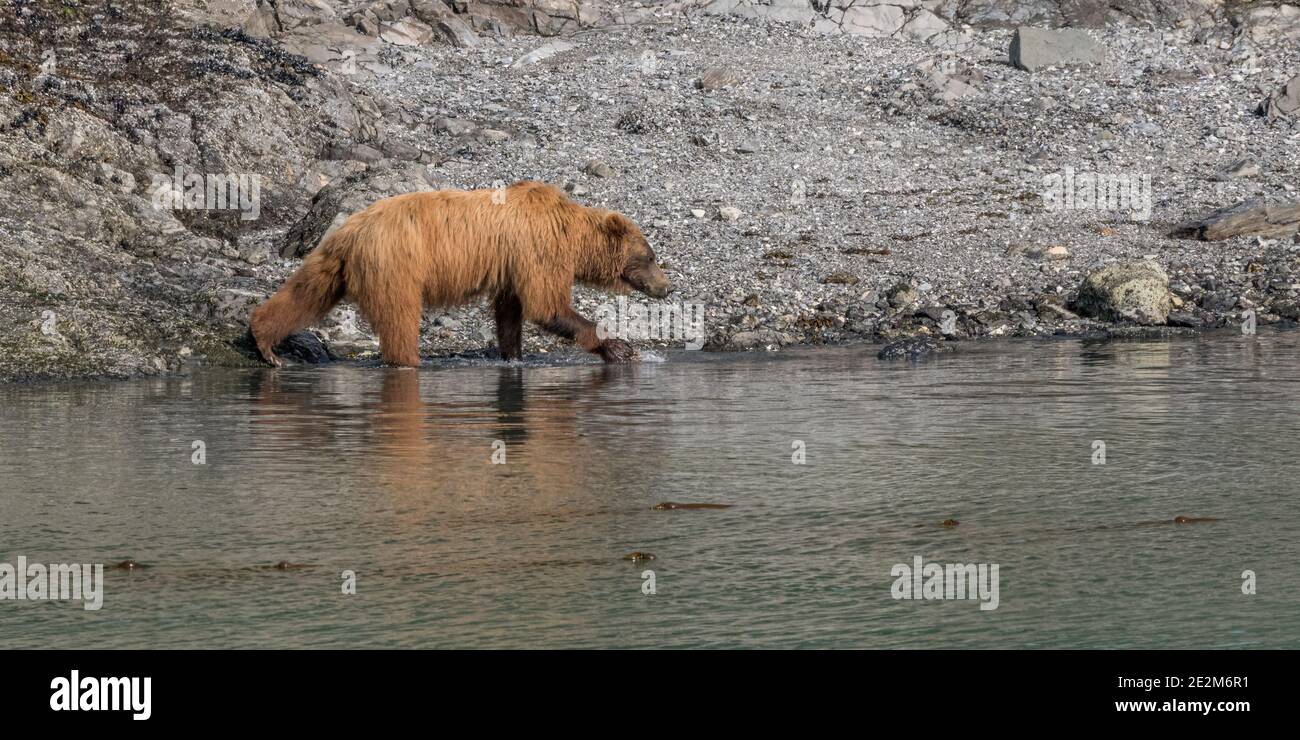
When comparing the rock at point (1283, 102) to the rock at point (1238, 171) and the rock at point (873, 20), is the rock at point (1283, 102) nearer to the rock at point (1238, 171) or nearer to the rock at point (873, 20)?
the rock at point (1238, 171)

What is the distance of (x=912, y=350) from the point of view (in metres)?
14.4

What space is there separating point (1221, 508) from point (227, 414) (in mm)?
6466

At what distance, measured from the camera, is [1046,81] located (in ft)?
98.8

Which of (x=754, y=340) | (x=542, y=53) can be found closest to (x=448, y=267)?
(x=754, y=340)

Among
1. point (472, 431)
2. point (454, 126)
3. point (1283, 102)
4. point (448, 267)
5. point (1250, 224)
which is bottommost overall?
point (472, 431)

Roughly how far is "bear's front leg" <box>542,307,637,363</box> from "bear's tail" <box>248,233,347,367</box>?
6.57ft

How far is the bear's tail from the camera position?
1424 centimetres

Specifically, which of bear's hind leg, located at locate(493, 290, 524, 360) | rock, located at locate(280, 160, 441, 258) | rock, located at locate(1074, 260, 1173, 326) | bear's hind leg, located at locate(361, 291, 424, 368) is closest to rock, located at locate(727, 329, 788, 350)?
bear's hind leg, located at locate(493, 290, 524, 360)

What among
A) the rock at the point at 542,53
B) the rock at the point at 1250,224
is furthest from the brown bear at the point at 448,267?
the rock at the point at 542,53

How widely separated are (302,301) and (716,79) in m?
17.0

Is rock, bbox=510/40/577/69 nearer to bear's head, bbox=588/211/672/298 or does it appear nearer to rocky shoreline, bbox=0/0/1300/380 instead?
rocky shoreline, bbox=0/0/1300/380

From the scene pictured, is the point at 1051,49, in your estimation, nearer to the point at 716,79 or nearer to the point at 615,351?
the point at 716,79

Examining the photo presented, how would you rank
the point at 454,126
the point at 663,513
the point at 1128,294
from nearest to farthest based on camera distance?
the point at 663,513, the point at 1128,294, the point at 454,126

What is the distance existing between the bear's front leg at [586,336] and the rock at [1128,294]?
19.2ft
